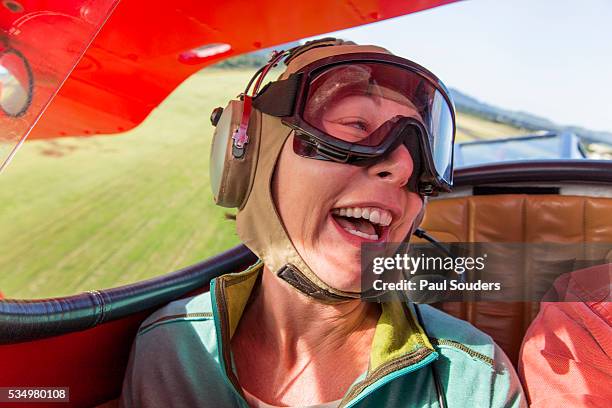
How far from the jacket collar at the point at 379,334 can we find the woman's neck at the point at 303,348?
0.17ft

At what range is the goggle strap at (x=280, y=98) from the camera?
3.78 feet

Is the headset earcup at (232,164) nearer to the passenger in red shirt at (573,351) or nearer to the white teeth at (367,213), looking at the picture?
the white teeth at (367,213)

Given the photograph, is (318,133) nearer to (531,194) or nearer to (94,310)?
(94,310)

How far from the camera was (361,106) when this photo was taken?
1.16m

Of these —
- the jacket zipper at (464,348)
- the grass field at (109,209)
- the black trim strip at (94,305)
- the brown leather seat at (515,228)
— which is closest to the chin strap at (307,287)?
the jacket zipper at (464,348)

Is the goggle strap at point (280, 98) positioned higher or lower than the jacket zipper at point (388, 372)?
higher

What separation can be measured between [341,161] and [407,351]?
0.43 metres

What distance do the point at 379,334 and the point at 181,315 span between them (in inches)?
19.0

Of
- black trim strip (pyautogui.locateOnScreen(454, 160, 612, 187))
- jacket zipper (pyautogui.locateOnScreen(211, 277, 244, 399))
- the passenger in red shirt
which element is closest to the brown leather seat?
black trim strip (pyautogui.locateOnScreen(454, 160, 612, 187))

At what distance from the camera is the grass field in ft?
19.6

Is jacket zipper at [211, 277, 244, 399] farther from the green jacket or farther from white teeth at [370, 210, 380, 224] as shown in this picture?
white teeth at [370, 210, 380, 224]

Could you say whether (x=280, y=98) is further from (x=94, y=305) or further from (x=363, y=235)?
(x=94, y=305)

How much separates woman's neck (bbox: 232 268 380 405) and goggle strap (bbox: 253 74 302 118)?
392mm

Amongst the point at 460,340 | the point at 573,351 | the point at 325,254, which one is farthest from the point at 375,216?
the point at 573,351
